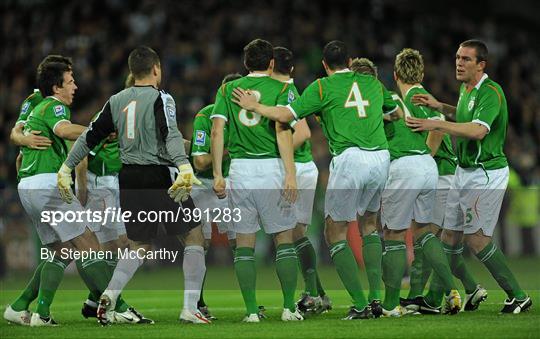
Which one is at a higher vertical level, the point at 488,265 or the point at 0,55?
the point at 0,55

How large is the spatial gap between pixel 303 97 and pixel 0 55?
13230 mm

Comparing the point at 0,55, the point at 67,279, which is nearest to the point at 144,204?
the point at 67,279

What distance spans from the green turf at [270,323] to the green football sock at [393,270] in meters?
0.27

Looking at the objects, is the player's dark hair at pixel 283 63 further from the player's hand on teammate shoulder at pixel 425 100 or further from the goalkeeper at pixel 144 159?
the goalkeeper at pixel 144 159

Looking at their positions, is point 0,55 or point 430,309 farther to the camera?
point 0,55

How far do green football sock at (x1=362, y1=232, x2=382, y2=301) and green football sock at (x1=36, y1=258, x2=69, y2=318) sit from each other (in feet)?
9.39

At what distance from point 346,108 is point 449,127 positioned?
98cm

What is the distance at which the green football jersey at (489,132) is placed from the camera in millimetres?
10875

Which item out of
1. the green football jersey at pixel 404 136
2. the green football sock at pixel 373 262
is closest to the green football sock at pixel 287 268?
the green football sock at pixel 373 262

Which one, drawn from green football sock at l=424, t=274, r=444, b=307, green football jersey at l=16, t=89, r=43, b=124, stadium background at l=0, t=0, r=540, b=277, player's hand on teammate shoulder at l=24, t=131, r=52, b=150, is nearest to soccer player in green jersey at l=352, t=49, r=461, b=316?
green football sock at l=424, t=274, r=444, b=307

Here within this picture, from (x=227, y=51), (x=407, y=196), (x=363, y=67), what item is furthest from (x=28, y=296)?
(x=227, y=51)

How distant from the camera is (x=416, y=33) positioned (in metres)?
26.1

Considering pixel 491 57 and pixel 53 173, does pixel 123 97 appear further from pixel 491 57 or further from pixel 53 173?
pixel 491 57

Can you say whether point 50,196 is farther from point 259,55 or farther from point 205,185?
point 259,55
